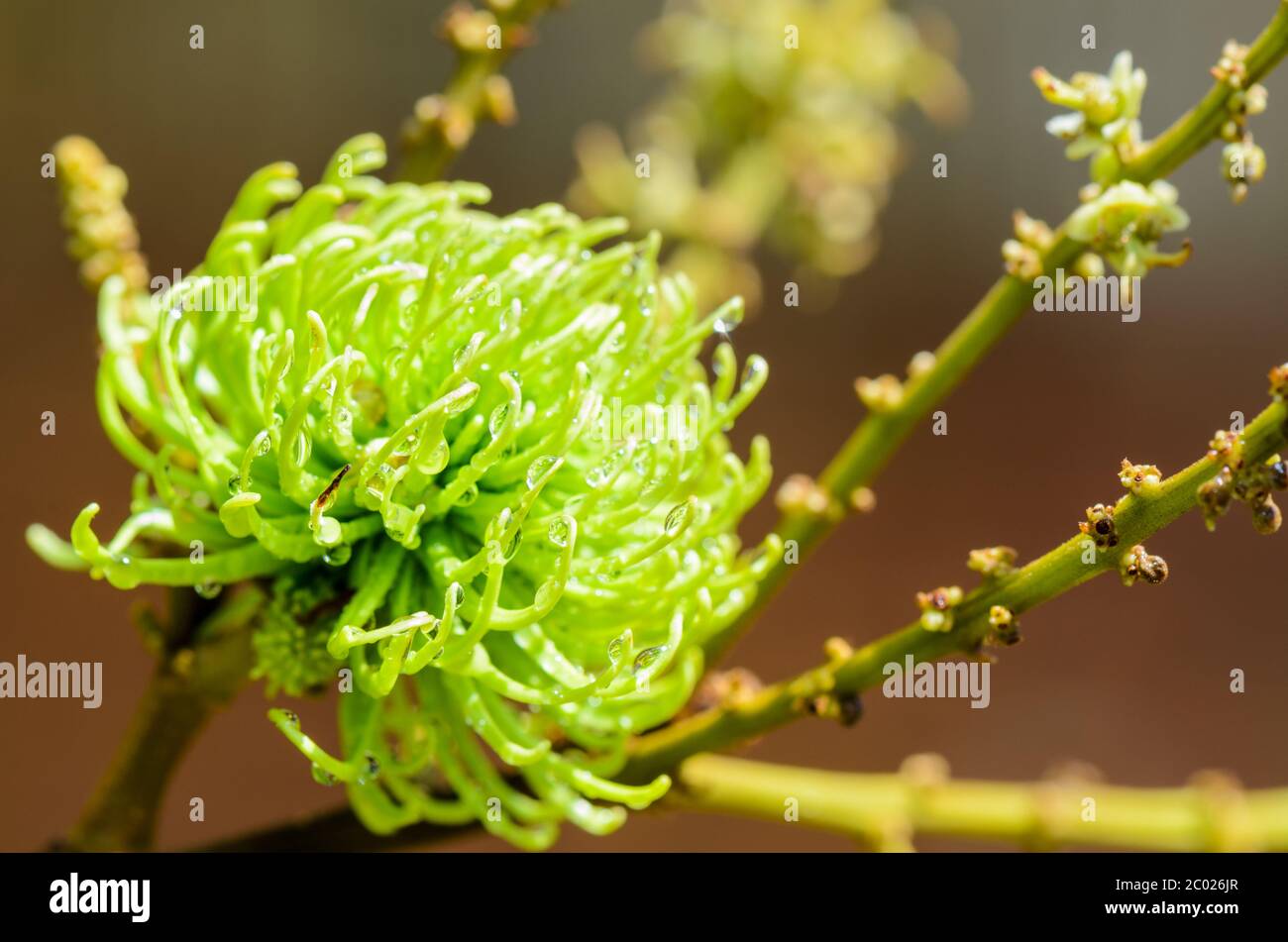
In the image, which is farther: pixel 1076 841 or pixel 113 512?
pixel 113 512

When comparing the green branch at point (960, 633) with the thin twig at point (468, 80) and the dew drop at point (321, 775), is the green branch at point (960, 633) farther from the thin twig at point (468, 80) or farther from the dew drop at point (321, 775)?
the thin twig at point (468, 80)

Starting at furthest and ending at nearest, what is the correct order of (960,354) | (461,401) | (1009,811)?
(1009,811), (960,354), (461,401)

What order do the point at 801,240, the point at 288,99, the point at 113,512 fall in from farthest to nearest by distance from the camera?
the point at 288,99 < the point at 113,512 < the point at 801,240

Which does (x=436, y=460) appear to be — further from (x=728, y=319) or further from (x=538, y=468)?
(x=728, y=319)

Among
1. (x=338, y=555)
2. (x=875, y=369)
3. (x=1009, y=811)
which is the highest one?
(x=875, y=369)

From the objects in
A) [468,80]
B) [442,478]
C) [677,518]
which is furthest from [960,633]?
[468,80]
